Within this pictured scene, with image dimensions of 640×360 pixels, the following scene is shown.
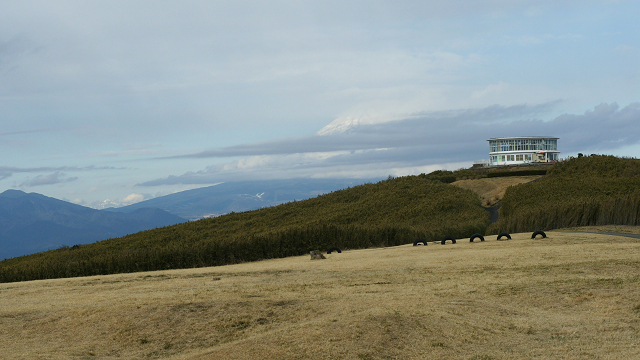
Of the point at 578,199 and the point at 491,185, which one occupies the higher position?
the point at 491,185

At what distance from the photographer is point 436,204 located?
3653cm

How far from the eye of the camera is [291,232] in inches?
806

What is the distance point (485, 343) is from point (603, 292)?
10.0ft

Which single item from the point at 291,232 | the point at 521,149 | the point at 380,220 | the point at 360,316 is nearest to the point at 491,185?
the point at 380,220

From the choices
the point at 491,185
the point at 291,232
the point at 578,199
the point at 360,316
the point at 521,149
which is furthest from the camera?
the point at 521,149

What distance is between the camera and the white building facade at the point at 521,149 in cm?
8338

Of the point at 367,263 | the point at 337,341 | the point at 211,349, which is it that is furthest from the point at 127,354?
the point at 367,263

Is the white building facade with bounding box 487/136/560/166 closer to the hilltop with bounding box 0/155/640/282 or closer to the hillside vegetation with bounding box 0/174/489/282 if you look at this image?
the hilltop with bounding box 0/155/640/282

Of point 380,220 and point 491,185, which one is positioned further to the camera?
point 491,185

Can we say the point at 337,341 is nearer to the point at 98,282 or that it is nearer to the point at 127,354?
the point at 127,354

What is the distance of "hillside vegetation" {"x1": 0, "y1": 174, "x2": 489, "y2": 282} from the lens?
58.9ft

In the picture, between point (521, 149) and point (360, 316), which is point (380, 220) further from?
point (521, 149)

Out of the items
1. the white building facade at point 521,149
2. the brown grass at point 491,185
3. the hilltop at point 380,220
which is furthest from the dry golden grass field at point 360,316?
the white building facade at point 521,149

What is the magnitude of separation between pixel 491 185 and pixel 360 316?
39.3 meters
